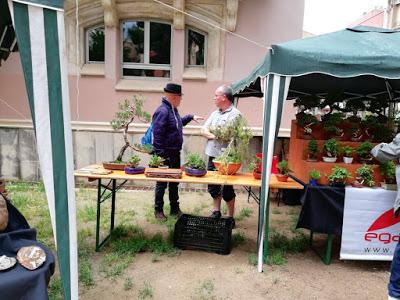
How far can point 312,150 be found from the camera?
3.87 meters

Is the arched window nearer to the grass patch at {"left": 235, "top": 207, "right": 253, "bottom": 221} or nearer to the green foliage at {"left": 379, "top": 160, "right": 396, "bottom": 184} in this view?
the grass patch at {"left": 235, "top": 207, "right": 253, "bottom": 221}

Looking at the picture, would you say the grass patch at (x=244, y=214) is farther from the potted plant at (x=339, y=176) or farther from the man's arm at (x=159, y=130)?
the potted plant at (x=339, y=176)

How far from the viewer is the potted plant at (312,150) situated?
3.86 meters

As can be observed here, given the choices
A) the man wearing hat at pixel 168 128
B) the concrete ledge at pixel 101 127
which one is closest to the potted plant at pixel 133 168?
the man wearing hat at pixel 168 128

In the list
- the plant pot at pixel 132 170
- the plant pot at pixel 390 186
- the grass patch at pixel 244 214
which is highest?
the plant pot at pixel 132 170

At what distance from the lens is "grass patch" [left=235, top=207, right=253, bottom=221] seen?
536 cm

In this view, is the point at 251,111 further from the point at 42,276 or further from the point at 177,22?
the point at 42,276

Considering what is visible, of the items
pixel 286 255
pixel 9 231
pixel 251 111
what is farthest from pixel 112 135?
pixel 9 231

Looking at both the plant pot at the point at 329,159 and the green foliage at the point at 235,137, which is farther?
the green foliage at the point at 235,137

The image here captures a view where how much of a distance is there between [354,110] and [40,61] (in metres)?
3.97

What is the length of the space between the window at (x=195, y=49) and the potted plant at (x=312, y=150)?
396 cm

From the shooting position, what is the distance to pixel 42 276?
2.09m

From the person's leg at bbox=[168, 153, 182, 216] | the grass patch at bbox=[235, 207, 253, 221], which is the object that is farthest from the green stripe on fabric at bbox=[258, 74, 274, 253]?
the grass patch at bbox=[235, 207, 253, 221]

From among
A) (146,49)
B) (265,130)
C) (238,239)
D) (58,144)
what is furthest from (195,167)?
(146,49)
